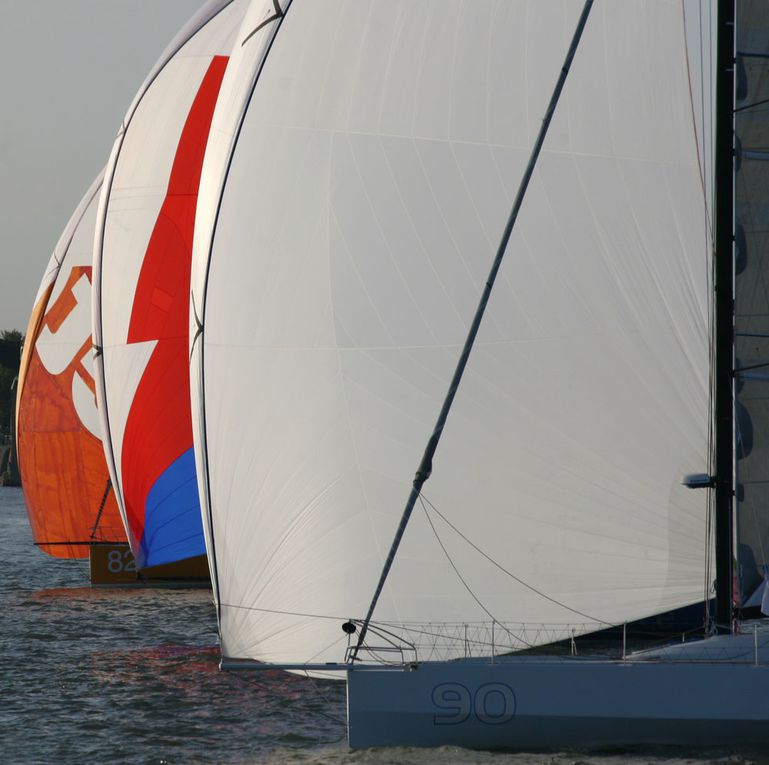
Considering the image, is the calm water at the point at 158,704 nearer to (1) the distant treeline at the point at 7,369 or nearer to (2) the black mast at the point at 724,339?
(2) the black mast at the point at 724,339

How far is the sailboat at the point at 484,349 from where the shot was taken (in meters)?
10.3

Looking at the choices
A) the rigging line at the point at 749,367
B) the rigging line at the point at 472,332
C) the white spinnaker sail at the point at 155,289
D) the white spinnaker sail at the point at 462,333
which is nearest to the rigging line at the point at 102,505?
the white spinnaker sail at the point at 155,289

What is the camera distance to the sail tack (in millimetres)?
24188

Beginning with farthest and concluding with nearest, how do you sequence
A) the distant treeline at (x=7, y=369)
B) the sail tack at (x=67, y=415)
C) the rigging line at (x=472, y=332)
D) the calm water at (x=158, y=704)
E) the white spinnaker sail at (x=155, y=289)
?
the distant treeline at (x=7, y=369) → the sail tack at (x=67, y=415) → the white spinnaker sail at (x=155, y=289) → the calm water at (x=158, y=704) → the rigging line at (x=472, y=332)

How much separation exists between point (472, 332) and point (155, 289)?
31.5ft

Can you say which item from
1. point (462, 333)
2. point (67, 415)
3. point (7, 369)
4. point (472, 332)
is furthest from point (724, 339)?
point (7, 369)

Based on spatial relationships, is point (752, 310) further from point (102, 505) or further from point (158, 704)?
point (102, 505)

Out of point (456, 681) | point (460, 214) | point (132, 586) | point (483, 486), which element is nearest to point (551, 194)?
point (460, 214)

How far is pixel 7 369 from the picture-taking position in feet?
404

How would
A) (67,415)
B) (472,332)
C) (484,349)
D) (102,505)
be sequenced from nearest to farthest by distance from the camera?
(472,332)
(484,349)
(102,505)
(67,415)

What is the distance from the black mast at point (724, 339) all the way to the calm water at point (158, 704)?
127 cm

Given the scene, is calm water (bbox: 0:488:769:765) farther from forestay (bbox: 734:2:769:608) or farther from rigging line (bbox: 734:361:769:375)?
rigging line (bbox: 734:361:769:375)

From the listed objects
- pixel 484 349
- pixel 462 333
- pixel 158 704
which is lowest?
pixel 158 704

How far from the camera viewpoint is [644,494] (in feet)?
33.9
